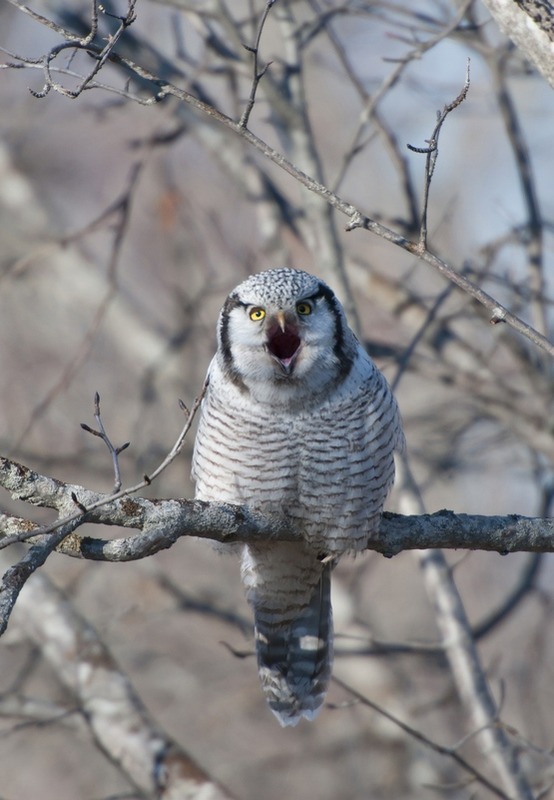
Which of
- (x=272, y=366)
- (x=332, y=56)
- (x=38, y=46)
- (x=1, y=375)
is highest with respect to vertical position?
(x=332, y=56)

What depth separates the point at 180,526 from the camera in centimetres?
264

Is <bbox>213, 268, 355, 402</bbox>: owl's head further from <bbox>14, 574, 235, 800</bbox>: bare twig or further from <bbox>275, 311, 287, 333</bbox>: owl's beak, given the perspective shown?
<bbox>14, 574, 235, 800</bbox>: bare twig

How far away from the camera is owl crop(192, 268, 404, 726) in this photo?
3631 millimetres

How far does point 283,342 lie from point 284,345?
0.04 ft

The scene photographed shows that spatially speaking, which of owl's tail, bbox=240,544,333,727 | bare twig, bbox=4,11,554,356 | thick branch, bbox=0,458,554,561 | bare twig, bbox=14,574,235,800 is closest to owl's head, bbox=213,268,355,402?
thick branch, bbox=0,458,554,561

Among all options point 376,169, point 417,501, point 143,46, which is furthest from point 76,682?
point 376,169

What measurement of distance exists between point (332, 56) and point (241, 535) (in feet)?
29.7

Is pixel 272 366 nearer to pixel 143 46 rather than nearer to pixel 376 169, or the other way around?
pixel 143 46

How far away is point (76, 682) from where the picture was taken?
487cm

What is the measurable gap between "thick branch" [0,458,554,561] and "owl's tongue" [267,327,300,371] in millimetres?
616

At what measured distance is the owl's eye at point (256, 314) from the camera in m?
3.64

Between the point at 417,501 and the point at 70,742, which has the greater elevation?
the point at 417,501

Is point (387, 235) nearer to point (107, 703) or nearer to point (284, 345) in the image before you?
point (284, 345)

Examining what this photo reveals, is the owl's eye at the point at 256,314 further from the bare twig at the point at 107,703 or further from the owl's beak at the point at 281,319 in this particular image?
the bare twig at the point at 107,703
